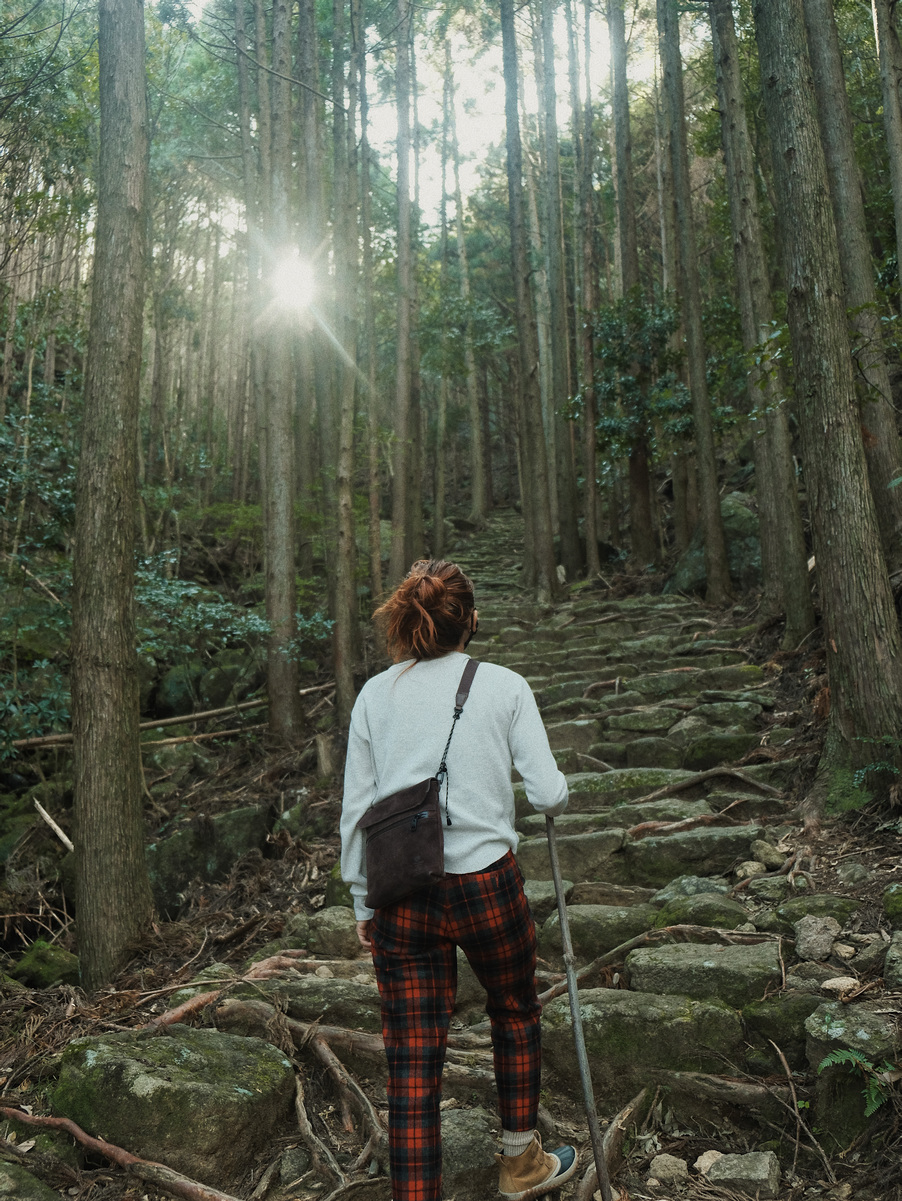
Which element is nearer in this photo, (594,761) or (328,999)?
(328,999)

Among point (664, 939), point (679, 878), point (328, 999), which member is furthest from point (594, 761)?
point (328, 999)

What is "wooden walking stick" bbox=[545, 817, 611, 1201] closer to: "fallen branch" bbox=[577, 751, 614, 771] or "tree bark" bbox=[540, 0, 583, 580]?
"fallen branch" bbox=[577, 751, 614, 771]

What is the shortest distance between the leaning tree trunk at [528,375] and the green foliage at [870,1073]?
10.7 metres

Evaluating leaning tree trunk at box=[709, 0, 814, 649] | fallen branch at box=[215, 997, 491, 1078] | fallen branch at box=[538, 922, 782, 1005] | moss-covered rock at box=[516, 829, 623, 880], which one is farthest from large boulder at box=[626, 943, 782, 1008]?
leaning tree trunk at box=[709, 0, 814, 649]

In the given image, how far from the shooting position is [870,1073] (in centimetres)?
246

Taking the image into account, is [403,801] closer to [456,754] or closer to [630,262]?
[456,754]

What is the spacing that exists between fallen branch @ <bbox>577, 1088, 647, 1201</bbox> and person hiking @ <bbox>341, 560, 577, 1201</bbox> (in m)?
0.07

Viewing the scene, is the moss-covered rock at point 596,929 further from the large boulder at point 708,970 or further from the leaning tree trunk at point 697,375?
the leaning tree trunk at point 697,375

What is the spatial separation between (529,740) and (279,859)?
16.0ft

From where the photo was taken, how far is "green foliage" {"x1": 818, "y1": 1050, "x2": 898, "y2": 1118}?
2.40 m

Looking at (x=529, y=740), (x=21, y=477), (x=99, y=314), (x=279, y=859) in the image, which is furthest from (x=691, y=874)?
(x=21, y=477)

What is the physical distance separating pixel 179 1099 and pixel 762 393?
8.37m

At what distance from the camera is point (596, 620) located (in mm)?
11219

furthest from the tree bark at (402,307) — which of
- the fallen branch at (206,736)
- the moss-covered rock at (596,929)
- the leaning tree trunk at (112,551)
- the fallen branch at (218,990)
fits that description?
the moss-covered rock at (596,929)
